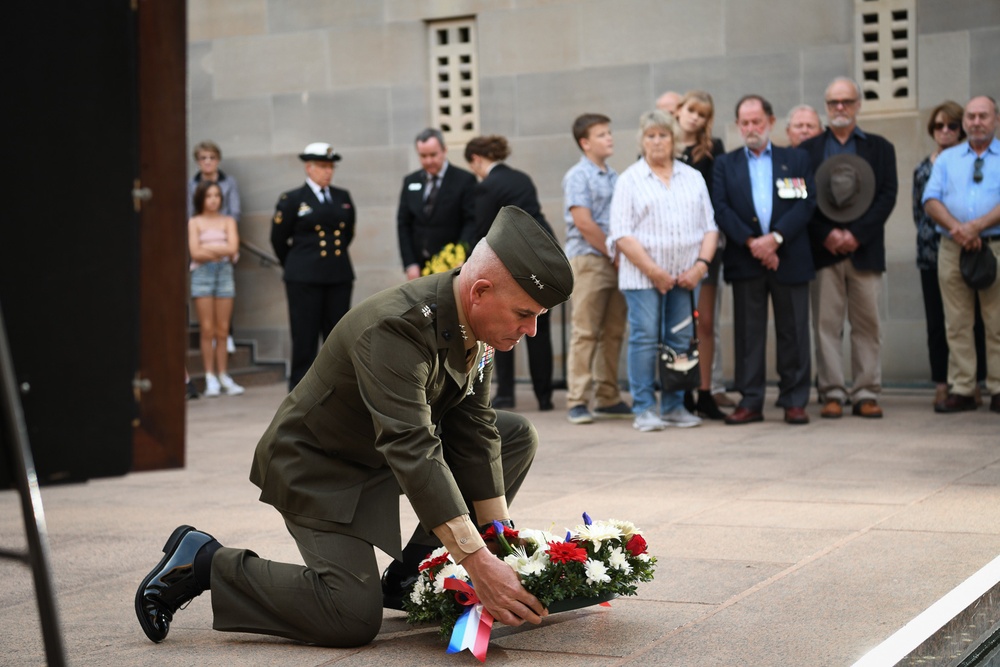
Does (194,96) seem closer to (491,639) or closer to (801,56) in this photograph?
(801,56)

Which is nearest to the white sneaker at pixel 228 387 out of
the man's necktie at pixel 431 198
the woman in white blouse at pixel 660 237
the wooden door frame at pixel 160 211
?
the man's necktie at pixel 431 198

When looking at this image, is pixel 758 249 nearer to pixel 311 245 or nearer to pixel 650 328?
pixel 650 328

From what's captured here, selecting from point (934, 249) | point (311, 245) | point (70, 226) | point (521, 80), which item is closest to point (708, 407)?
point (934, 249)

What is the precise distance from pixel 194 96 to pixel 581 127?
19.5ft

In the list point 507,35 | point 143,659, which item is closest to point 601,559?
point 143,659

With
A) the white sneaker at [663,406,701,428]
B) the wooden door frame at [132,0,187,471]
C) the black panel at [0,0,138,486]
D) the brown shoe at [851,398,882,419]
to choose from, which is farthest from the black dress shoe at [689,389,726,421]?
the black panel at [0,0,138,486]

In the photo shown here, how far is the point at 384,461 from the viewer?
3.98 metres

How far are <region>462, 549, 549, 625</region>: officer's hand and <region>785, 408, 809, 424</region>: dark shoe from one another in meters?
5.34

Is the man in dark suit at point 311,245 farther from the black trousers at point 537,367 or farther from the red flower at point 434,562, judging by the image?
the red flower at point 434,562

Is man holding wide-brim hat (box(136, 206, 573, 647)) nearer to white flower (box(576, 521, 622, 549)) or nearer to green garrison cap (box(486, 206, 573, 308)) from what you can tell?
green garrison cap (box(486, 206, 573, 308))

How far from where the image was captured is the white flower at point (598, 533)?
3812mm

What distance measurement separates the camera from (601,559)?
12.5ft

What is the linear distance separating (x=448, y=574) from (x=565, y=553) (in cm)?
35

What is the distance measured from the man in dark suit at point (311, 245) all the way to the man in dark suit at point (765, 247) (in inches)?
139
